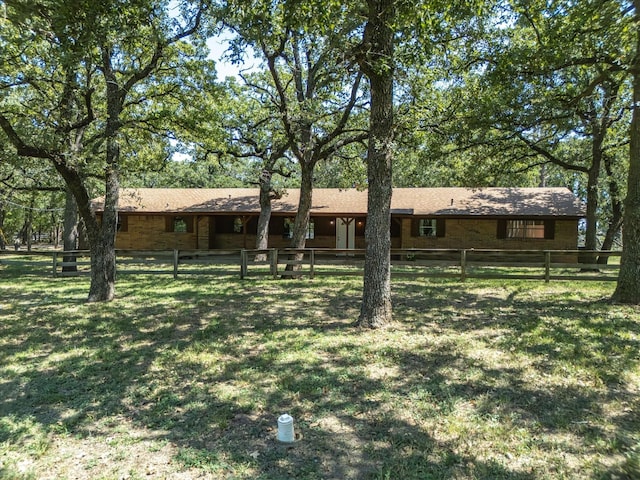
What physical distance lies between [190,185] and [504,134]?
105 feet

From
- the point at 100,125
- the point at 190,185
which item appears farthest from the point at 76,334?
the point at 190,185

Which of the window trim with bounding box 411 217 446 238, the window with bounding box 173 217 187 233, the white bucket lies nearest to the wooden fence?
the window trim with bounding box 411 217 446 238

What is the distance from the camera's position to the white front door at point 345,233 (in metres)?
23.2

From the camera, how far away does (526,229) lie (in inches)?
827

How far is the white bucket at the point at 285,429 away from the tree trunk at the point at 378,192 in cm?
376

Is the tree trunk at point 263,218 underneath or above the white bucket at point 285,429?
above

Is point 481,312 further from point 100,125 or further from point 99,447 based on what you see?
point 100,125

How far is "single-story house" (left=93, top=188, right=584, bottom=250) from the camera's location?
20781 mm

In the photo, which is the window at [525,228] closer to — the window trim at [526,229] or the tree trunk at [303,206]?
the window trim at [526,229]

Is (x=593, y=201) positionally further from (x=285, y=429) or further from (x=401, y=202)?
(x=285, y=429)

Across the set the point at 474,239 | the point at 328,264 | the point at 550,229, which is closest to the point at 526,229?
the point at 550,229

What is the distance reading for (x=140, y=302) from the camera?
9.85 meters

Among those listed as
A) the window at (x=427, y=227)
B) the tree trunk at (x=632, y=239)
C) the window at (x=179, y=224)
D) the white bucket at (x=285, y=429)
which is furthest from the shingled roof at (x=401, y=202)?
the white bucket at (x=285, y=429)

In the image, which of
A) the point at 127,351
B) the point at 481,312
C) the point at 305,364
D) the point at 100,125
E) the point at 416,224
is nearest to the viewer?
the point at 305,364
